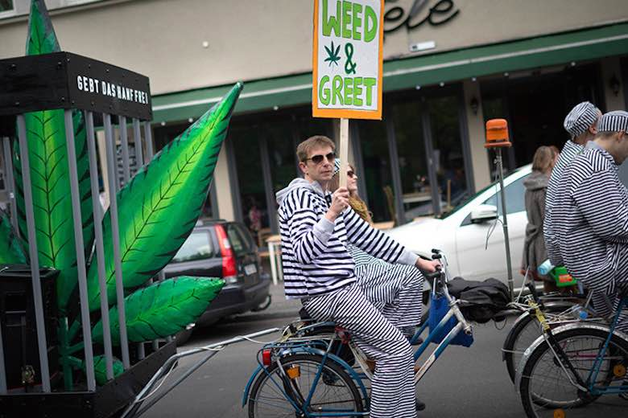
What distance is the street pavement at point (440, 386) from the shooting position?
5863 mm

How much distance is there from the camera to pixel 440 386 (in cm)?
654

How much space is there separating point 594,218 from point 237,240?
6.41m

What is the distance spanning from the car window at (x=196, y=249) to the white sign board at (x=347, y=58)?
5.77 meters

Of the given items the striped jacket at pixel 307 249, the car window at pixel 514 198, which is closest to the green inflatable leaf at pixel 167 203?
the striped jacket at pixel 307 249

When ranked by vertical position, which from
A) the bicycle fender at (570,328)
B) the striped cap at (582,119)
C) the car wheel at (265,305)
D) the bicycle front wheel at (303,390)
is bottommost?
the car wheel at (265,305)

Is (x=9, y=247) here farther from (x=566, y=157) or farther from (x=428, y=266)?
(x=566, y=157)

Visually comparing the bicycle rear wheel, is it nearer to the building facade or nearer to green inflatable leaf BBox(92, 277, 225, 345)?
green inflatable leaf BBox(92, 277, 225, 345)

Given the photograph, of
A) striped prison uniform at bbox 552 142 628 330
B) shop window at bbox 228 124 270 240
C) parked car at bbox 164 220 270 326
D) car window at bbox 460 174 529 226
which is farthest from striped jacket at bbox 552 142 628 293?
shop window at bbox 228 124 270 240

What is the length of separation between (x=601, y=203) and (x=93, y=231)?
2.85 m

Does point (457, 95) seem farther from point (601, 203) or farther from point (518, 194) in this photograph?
point (601, 203)

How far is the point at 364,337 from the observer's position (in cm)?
458

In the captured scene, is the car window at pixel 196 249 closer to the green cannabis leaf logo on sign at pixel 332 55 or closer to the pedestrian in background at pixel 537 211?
the pedestrian in background at pixel 537 211

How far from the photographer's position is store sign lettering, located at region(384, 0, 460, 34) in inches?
606

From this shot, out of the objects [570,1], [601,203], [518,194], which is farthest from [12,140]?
[570,1]
